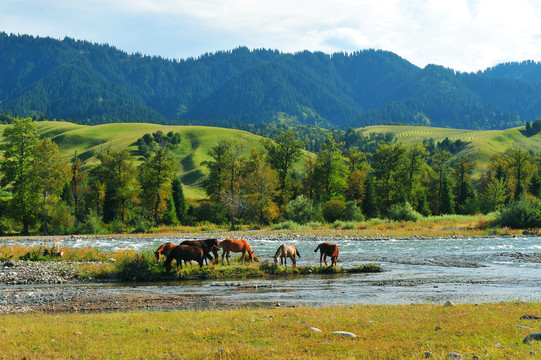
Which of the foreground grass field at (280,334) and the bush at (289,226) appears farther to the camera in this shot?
the bush at (289,226)

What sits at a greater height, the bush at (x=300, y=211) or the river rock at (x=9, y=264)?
the bush at (x=300, y=211)

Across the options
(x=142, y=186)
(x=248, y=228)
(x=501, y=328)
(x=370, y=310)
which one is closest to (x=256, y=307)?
(x=370, y=310)

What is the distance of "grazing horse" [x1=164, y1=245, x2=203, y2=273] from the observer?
2528 cm

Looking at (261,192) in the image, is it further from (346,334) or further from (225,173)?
(346,334)

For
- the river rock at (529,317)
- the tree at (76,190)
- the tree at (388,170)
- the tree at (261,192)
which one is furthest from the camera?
the tree at (388,170)

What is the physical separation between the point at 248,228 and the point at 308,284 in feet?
175

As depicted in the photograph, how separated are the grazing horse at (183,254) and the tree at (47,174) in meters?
49.5

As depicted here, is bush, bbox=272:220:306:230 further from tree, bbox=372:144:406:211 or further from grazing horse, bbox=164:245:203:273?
grazing horse, bbox=164:245:203:273

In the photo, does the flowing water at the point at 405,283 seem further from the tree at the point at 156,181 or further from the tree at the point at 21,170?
the tree at the point at 21,170

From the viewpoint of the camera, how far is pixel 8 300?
60.9ft

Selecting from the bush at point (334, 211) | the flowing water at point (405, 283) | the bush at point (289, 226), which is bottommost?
the bush at point (289, 226)

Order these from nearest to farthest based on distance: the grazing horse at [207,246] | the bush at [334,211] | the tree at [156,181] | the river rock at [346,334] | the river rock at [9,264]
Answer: the river rock at [346,334] → the grazing horse at [207,246] → the river rock at [9,264] → the bush at [334,211] → the tree at [156,181]

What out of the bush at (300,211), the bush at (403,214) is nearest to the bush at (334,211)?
the bush at (300,211)

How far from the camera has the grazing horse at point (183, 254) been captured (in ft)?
82.9
